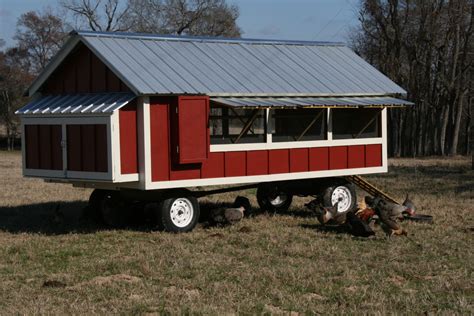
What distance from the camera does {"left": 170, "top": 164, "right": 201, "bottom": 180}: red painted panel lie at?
622 inches

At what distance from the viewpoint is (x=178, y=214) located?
16.1 m

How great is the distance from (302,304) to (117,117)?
6432 mm

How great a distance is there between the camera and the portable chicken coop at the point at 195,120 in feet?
50.7

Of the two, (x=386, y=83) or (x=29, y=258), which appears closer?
(x=29, y=258)

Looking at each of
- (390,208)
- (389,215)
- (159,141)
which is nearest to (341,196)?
(390,208)

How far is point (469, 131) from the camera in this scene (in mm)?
51844

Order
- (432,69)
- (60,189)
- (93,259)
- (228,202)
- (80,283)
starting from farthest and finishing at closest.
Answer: (432,69) < (60,189) < (228,202) < (93,259) < (80,283)

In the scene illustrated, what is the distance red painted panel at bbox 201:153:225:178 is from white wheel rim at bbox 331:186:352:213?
3.33m

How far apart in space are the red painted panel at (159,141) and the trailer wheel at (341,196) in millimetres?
4346

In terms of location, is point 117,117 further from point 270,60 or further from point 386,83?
point 386,83

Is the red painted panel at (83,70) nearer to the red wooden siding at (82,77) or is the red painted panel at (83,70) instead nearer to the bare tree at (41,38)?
the red wooden siding at (82,77)

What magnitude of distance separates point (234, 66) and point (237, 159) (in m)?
2.14

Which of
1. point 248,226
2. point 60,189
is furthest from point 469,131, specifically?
point 248,226

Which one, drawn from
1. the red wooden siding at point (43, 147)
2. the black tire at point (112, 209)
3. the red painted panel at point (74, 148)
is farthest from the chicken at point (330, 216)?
the red wooden siding at point (43, 147)
